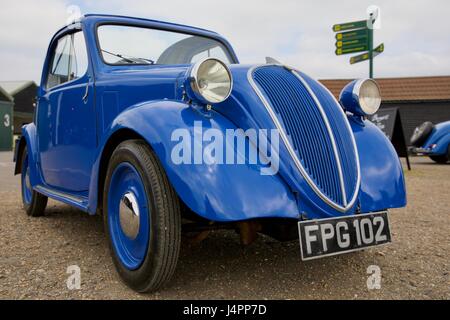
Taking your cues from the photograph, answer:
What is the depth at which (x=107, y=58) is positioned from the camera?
3.06 meters

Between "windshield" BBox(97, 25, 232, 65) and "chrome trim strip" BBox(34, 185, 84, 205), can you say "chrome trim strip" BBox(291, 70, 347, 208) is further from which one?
"chrome trim strip" BBox(34, 185, 84, 205)

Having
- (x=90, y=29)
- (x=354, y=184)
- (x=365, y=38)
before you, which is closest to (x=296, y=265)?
(x=354, y=184)

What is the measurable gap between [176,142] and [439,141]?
34.8ft

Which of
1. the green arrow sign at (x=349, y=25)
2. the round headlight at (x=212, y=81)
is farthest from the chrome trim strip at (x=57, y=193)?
the green arrow sign at (x=349, y=25)

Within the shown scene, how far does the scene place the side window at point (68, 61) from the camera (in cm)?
321

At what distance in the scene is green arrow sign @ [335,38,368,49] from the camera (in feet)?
31.6

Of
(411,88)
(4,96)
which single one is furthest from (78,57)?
(4,96)

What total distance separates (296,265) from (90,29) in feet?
7.39

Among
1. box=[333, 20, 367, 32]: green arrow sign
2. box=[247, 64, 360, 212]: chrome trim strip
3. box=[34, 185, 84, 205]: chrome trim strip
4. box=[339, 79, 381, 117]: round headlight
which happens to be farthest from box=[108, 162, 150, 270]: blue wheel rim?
box=[333, 20, 367, 32]: green arrow sign

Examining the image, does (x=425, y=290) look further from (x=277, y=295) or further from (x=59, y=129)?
(x=59, y=129)

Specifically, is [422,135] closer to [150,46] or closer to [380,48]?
[380,48]

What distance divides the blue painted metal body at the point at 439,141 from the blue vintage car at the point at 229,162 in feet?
29.6

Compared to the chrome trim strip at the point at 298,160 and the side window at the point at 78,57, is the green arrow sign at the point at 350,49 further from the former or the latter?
the chrome trim strip at the point at 298,160
